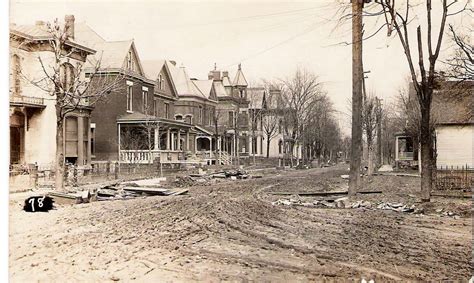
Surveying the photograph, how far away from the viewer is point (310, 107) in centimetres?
1027

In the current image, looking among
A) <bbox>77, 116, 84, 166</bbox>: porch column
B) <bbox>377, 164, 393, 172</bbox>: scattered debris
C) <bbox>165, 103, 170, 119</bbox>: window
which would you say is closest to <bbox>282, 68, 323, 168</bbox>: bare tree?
<bbox>165, 103, 170, 119</bbox>: window

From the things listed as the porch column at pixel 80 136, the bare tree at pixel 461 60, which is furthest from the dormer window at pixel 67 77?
the bare tree at pixel 461 60

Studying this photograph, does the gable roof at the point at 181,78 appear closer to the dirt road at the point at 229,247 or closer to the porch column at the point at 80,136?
the dirt road at the point at 229,247

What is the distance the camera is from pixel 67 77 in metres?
10.2

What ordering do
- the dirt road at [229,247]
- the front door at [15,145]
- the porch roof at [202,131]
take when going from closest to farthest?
the dirt road at [229,247], the front door at [15,145], the porch roof at [202,131]

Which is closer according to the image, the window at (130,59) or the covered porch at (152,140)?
the window at (130,59)

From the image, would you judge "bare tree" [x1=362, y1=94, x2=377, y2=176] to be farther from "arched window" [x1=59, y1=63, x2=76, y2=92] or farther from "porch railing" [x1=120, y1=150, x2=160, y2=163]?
"arched window" [x1=59, y1=63, x2=76, y2=92]

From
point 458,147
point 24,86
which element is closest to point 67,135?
point 24,86

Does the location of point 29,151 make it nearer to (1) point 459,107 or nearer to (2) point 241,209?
(2) point 241,209

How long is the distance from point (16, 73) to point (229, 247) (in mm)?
4213

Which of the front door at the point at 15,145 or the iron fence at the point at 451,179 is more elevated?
the front door at the point at 15,145

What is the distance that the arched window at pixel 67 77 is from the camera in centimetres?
986

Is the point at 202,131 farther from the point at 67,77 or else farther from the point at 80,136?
the point at 67,77

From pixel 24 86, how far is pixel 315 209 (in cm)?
555
